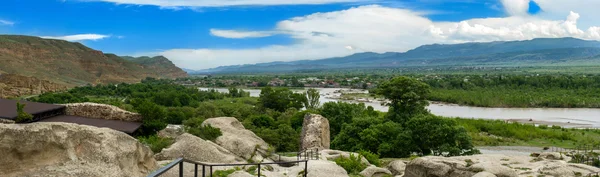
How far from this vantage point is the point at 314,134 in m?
35.2

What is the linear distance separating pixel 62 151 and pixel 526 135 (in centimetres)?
6010

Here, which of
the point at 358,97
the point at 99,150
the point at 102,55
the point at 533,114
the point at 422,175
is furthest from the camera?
the point at 102,55

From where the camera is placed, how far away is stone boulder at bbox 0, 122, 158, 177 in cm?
866

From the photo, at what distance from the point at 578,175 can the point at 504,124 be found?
4674 cm

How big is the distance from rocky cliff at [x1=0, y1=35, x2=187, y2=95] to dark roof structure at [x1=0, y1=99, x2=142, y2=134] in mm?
91553

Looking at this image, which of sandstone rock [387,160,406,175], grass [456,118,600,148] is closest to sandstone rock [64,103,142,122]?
sandstone rock [387,160,406,175]

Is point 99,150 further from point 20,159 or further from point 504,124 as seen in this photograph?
point 504,124

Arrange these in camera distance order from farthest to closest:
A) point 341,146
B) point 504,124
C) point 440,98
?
point 440,98 < point 504,124 < point 341,146

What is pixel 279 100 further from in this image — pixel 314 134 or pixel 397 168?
pixel 397 168

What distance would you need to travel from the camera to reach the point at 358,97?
117 meters

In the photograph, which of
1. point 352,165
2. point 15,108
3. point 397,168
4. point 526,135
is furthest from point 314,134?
point 526,135

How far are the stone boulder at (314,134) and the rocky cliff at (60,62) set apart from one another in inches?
3958

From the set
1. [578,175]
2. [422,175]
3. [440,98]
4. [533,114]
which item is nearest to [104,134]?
[422,175]

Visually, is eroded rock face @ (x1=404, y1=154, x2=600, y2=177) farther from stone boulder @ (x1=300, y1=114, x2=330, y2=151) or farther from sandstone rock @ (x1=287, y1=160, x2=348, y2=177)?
stone boulder @ (x1=300, y1=114, x2=330, y2=151)
